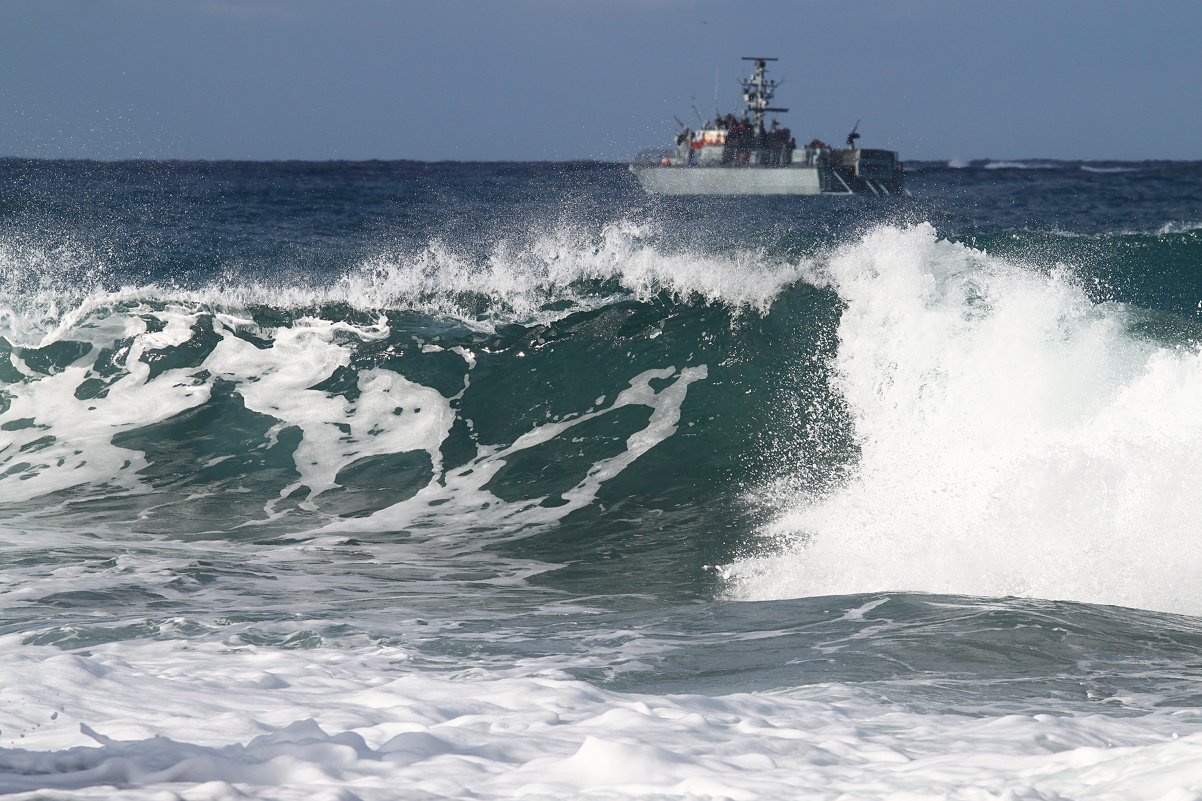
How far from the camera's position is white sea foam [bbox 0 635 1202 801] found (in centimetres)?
309

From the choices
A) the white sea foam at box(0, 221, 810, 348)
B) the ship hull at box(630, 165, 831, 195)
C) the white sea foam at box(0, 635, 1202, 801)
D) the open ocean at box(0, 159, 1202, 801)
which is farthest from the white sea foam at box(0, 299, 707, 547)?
the ship hull at box(630, 165, 831, 195)

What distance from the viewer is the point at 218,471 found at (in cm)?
1019

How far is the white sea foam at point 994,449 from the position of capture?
21.0ft

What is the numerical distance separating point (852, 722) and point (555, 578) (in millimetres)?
3775

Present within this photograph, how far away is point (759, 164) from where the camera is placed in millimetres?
52875

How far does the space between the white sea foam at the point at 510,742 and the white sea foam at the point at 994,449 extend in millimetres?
2509

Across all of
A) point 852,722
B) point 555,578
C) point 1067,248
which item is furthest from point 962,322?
point 1067,248

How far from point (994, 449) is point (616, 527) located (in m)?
2.82

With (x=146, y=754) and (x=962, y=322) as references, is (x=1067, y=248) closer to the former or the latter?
(x=962, y=322)

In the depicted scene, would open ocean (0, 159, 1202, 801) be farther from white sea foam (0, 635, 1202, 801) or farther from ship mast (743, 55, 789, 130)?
ship mast (743, 55, 789, 130)

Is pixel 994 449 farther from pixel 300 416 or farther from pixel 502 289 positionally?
pixel 502 289

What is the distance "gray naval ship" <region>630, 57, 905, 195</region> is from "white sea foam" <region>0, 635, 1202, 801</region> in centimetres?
4896

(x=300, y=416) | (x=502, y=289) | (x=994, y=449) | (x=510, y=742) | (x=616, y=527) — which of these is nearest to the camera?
(x=510, y=742)

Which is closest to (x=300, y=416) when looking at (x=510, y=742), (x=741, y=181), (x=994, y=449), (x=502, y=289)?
(x=502, y=289)
